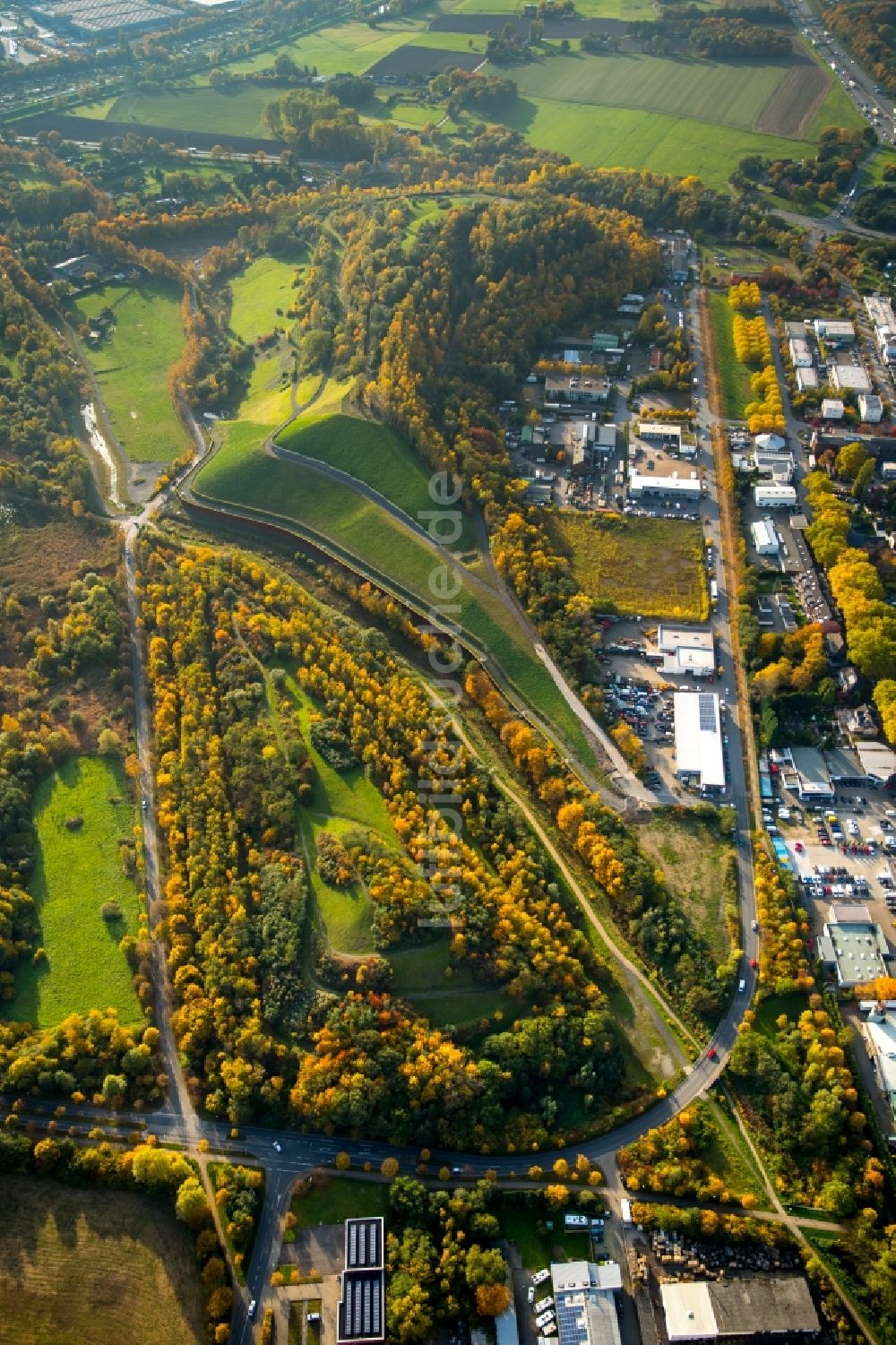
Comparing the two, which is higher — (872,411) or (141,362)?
(141,362)

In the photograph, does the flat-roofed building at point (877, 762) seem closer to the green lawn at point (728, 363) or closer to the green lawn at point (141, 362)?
the green lawn at point (728, 363)

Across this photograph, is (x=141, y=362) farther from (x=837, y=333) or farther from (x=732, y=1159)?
(x=732, y=1159)

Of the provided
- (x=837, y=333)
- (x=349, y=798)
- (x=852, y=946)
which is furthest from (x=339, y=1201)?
(x=837, y=333)

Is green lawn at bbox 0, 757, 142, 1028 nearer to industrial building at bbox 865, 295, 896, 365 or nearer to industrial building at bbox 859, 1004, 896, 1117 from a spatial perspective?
industrial building at bbox 859, 1004, 896, 1117

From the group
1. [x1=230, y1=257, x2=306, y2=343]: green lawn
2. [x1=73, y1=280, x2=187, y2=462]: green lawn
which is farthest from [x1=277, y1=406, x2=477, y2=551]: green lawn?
[x1=230, y1=257, x2=306, y2=343]: green lawn

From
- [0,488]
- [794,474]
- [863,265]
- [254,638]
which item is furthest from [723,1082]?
[863,265]

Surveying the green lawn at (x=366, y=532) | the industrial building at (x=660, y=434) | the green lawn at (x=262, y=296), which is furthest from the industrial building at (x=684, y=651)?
the green lawn at (x=262, y=296)

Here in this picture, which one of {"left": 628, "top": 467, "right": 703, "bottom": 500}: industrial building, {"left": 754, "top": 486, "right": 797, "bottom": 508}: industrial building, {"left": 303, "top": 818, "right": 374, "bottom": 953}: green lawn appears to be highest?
{"left": 628, "top": 467, "right": 703, "bottom": 500}: industrial building

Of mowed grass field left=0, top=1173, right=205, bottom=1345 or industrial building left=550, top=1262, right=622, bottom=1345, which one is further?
mowed grass field left=0, top=1173, right=205, bottom=1345
